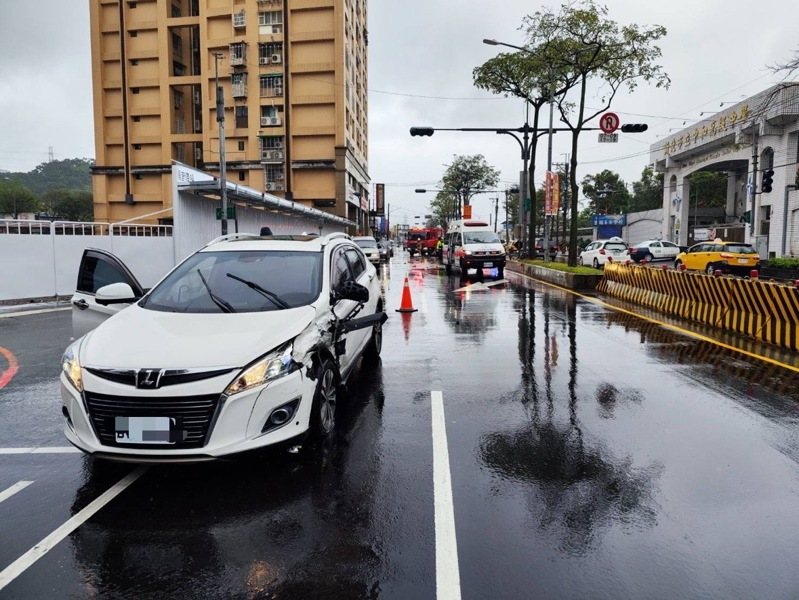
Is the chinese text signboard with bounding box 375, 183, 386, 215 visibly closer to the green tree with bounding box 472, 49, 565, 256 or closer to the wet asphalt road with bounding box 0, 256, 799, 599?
the green tree with bounding box 472, 49, 565, 256

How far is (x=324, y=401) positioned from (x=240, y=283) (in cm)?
143

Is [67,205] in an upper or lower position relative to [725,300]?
upper

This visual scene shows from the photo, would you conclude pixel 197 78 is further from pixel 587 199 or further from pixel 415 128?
pixel 587 199

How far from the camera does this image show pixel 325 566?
3.31 m

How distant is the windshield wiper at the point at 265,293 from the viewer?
5267mm

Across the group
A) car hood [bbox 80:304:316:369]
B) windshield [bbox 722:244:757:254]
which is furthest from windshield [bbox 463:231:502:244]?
car hood [bbox 80:304:316:369]

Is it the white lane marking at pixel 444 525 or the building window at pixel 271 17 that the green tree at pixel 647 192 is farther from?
the white lane marking at pixel 444 525

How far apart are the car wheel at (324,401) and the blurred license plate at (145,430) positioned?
3.69ft

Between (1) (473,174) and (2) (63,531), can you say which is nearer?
(2) (63,531)

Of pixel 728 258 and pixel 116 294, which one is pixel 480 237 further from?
pixel 116 294

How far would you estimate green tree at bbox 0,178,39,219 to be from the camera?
81938mm

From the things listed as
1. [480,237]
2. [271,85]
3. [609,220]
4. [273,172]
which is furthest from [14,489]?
[609,220]

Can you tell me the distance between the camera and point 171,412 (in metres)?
3.97

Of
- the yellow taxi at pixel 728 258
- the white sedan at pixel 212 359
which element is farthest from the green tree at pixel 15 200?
the white sedan at pixel 212 359
